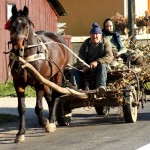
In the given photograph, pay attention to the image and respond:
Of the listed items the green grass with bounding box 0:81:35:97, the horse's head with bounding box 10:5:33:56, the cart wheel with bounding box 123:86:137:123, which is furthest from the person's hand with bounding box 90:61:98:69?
the green grass with bounding box 0:81:35:97

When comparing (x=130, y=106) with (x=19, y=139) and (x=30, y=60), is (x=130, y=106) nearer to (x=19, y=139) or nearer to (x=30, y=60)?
(x=30, y=60)

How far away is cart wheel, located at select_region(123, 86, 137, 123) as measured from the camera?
39.1 feet

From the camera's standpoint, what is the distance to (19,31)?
33.1 feet

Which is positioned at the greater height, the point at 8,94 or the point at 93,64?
the point at 93,64

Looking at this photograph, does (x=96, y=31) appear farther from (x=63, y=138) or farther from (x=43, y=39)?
(x=63, y=138)

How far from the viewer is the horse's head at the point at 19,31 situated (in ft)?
32.9

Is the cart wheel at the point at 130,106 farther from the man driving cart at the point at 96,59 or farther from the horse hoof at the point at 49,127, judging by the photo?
the horse hoof at the point at 49,127

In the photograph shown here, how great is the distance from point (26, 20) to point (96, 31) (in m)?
2.13

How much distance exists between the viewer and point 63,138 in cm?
1059

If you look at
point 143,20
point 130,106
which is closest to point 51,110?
point 130,106

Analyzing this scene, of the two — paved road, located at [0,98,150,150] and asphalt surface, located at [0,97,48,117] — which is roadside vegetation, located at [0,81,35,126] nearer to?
paved road, located at [0,98,150,150]

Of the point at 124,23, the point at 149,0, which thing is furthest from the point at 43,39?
the point at 149,0

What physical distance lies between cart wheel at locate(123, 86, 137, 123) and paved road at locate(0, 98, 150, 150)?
126 mm

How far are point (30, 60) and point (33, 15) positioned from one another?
48.1 ft
